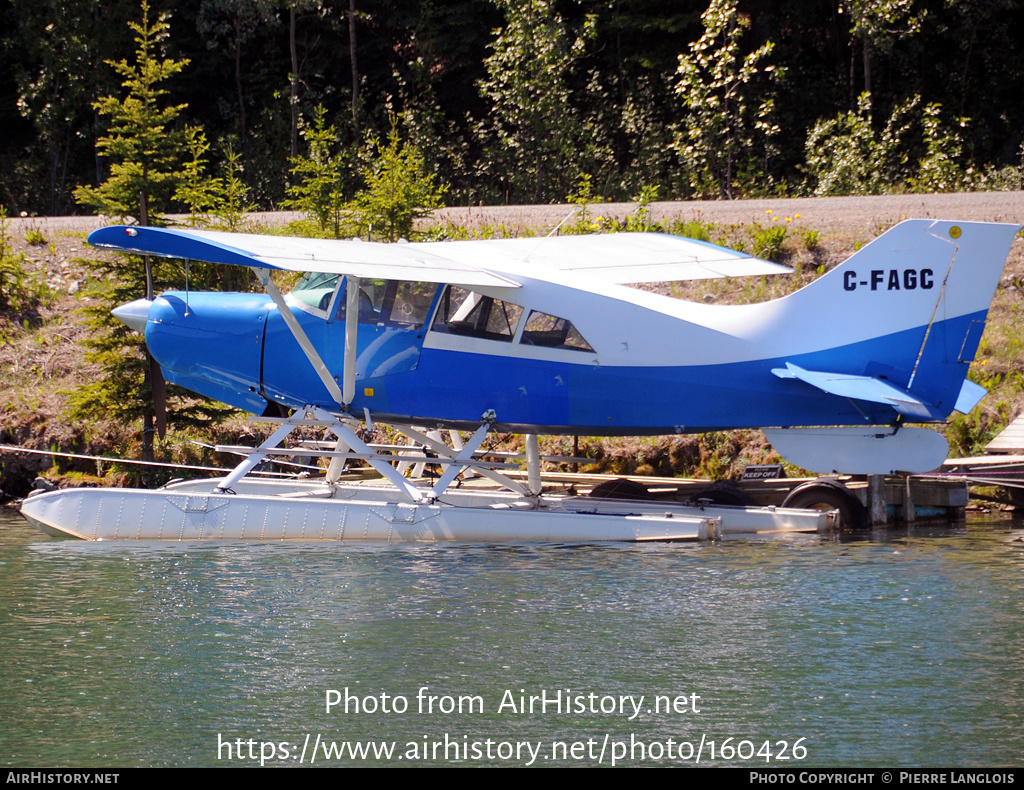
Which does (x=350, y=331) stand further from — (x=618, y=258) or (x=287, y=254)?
(x=618, y=258)

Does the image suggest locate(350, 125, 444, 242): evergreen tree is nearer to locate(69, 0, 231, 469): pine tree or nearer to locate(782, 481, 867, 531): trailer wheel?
locate(69, 0, 231, 469): pine tree

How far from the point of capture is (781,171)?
28109mm

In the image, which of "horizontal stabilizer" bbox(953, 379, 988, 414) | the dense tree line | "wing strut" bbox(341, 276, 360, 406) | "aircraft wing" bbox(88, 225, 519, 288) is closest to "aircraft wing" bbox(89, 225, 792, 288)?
"aircraft wing" bbox(88, 225, 519, 288)

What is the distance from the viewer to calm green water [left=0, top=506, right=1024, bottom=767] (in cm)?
595

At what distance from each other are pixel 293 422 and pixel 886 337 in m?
6.09

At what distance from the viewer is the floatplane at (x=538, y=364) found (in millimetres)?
10547

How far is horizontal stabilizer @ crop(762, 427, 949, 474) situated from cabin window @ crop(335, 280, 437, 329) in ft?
12.1

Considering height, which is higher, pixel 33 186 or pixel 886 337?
pixel 33 186

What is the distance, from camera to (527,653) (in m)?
7.30

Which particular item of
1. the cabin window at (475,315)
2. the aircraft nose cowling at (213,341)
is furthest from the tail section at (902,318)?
the aircraft nose cowling at (213,341)

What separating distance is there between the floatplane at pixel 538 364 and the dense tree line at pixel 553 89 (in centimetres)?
1334

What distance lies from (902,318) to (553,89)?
58.2 ft

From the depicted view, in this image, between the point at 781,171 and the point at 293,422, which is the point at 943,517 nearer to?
the point at 293,422

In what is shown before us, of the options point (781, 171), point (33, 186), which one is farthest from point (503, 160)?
point (33, 186)
